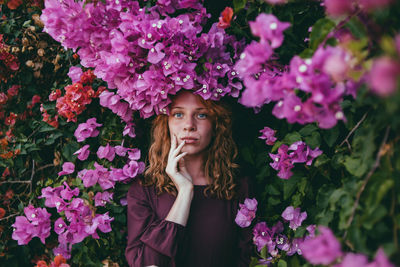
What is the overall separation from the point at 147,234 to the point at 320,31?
3.19 feet

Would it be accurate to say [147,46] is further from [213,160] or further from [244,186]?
Result: [244,186]

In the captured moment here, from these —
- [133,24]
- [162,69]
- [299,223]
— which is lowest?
[299,223]

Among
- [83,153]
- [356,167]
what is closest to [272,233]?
[356,167]

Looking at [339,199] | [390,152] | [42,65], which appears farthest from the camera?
[42,65]

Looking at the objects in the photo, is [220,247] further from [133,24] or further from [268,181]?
[133,24]

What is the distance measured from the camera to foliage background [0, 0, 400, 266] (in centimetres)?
96

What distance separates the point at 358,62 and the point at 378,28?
0.37ft

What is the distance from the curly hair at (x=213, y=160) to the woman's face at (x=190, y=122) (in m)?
0.07

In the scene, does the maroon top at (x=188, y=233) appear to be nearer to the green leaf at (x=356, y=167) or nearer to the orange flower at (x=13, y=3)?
the green leaf at (x=356, y=167)

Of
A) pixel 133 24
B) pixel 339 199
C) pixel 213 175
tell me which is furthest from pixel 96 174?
pixel 339 199

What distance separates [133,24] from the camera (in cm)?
145

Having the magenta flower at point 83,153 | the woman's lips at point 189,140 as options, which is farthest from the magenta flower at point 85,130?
the woman's lips at point 189,140

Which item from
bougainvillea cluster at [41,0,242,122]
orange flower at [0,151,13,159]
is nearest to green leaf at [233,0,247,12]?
bougainvillea cluster at [41,0,242,122]

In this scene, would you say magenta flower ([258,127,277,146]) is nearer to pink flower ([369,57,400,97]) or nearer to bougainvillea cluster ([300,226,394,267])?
bougainvillea cluster ([300,226,394,267])
